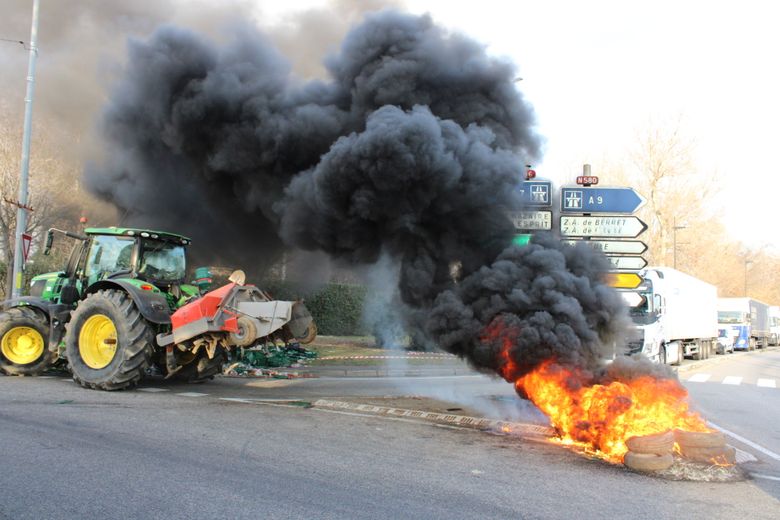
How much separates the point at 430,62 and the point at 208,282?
467 cm

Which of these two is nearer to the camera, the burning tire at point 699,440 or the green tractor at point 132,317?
the burning tire at point 699,440

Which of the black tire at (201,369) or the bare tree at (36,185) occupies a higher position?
the bare tree at (36,185)

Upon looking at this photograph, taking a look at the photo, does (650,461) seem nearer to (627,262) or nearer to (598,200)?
(627,262)

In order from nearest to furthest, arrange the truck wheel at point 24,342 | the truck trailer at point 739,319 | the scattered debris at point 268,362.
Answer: the truck wheel at point 24,342 → the scattered debris at point 268,362 → the truck trailer at point 739,319

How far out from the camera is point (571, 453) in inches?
228

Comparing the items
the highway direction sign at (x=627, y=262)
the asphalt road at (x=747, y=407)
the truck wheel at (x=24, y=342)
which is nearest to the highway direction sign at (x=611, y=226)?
the highway direction sign at (x=627, y=262)

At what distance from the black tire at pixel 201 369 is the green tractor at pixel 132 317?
0.07 ft

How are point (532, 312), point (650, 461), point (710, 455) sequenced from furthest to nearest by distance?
point (532, 312), point (710, 455), point (650, 461)

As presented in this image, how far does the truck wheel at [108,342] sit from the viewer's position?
26.1ft

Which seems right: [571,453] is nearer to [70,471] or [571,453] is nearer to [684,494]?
[684,494]

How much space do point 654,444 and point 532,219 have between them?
10.3 feet

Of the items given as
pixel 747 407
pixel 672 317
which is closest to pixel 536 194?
pixel 747 407

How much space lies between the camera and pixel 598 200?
29.2ft

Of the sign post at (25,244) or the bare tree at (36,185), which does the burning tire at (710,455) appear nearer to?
the bare tree at (36,185)
